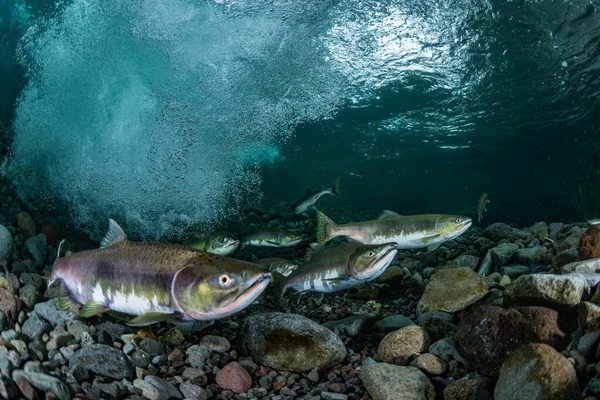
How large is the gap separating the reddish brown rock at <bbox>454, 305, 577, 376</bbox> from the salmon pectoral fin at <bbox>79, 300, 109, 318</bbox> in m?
3.01

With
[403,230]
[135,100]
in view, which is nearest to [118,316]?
[403,230]

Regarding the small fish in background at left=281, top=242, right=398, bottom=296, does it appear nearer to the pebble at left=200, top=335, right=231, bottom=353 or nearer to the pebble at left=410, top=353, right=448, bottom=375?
the pebble at left=410, top=353, right=448, bottom=375

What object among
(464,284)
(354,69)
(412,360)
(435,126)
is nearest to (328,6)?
(354,69)

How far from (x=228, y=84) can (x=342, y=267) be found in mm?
13585

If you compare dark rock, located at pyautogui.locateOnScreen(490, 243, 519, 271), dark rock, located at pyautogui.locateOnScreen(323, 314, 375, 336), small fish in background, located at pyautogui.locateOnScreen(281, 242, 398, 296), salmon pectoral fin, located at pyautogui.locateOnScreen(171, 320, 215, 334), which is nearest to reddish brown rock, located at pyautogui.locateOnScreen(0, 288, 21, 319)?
salmon pectoral fin, located at pyautogui.locateOnScreen(171, 320, 215, 334)

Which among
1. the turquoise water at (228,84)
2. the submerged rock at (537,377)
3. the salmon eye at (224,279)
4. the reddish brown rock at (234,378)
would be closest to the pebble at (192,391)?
the reddish brown rock at (234,378)

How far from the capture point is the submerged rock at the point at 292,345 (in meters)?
3.52

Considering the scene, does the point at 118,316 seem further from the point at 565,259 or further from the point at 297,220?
the point at 297,220

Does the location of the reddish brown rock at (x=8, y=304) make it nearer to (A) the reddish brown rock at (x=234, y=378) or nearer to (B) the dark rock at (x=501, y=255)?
(A) the reddish brown rock at (x=234, y=378)

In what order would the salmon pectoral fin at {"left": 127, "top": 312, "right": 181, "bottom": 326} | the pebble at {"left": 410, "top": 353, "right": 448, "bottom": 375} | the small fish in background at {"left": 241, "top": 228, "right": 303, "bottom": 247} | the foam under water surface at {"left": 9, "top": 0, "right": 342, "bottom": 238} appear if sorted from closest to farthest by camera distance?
the salmon pectoral fin at {"left": 127, "top": 312, "right": 181, "bottom": 326} → the pebble at {"left": 410, "top": 353, "right": 448, "bottom": 375} → the small fish in background at {"left": 241, "top": 228, "right": 303, "bottom": 247} → the foam under water surface at {"left": 9, "top": 0, "right": 342, "bottom": 238}

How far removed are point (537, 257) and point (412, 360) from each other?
3360 mm

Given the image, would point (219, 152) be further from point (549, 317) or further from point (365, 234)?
point (549, 317)

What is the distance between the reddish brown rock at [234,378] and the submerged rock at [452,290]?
2201mm

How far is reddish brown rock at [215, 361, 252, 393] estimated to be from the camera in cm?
316
